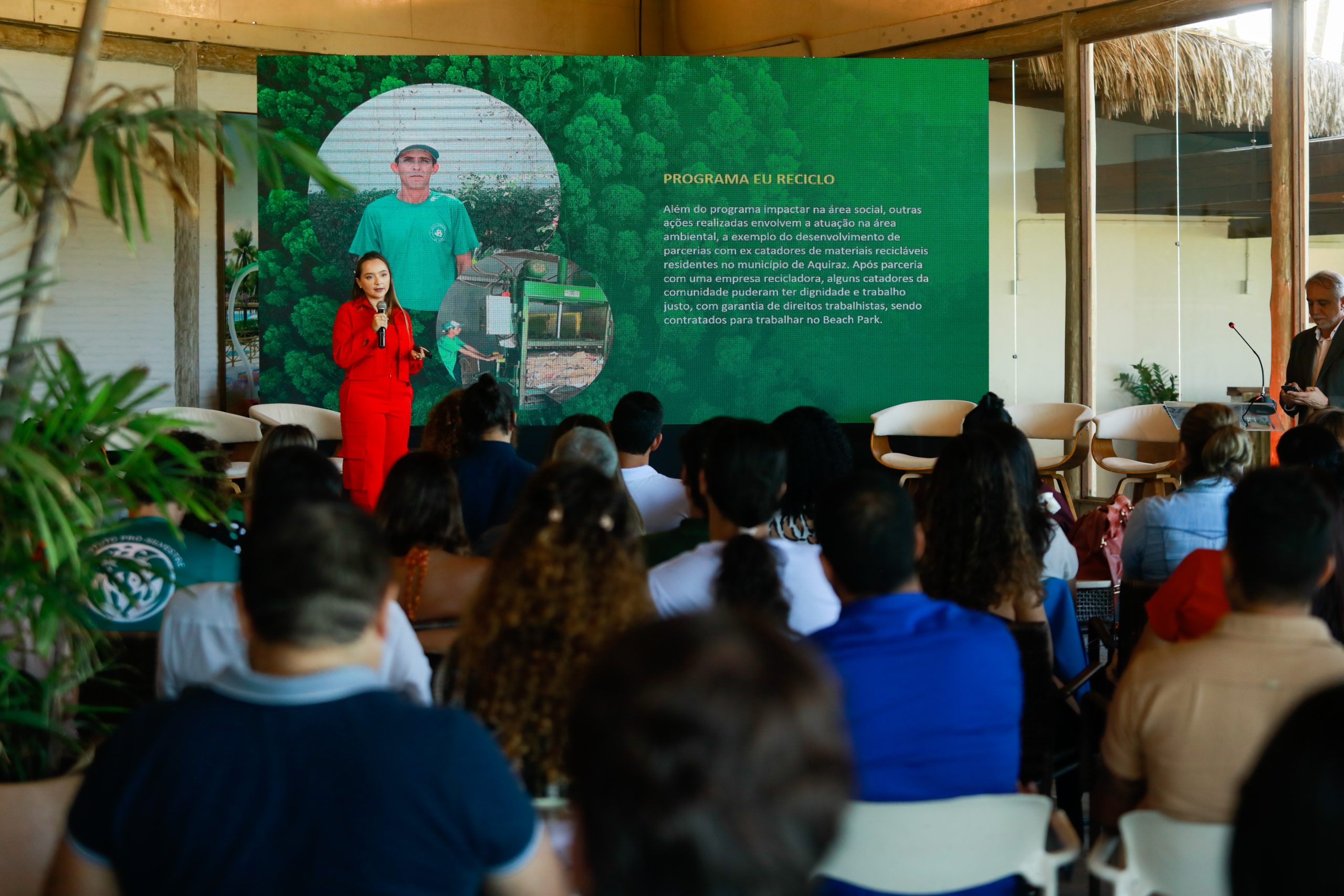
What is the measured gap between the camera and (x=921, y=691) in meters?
1.90

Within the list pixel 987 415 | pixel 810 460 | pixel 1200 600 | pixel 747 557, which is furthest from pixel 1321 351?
pixel 747 557

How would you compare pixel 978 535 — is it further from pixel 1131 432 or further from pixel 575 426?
pixel 1131 432

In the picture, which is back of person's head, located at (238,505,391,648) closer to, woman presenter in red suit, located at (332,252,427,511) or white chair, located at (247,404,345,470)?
woman presenter in red suit, located at (332,252,427,511)

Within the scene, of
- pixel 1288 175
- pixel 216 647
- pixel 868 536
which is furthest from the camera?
pixel 1288 175

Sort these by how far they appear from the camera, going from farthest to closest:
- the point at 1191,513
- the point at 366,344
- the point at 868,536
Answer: the point at 366,344
the point at 1191,513
the point at 868,536

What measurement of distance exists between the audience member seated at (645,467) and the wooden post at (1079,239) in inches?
198

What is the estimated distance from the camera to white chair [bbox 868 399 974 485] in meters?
8.05

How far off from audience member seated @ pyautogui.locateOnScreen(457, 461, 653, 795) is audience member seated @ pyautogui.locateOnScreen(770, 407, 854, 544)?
1.94m

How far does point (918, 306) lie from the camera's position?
322 inches

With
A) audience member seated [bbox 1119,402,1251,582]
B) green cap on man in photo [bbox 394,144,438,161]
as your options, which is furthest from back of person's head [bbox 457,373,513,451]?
green cap on man in photo [bbox 394,144,438,161]

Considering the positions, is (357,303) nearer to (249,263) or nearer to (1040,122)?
(249,263)

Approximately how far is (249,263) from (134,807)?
26.5 feet

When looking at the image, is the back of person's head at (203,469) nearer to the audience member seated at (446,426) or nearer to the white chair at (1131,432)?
the audience member seated at (446,426)

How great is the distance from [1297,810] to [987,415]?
4.24m
